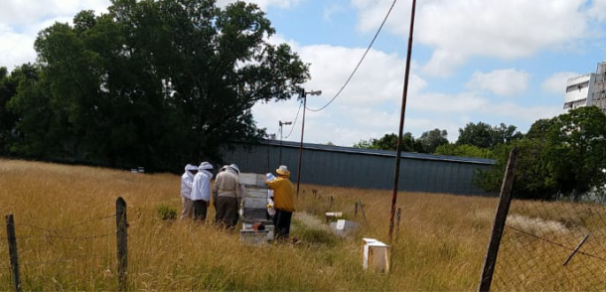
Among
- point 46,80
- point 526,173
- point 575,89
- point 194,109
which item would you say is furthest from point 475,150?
point 46,80

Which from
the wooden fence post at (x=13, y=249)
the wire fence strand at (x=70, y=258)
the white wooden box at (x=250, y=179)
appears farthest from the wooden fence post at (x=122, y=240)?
the white wooden box at (x=250, y=179)

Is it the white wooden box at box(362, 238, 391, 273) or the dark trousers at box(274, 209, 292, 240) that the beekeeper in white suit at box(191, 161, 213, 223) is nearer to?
the dark trousers at box(274, 209, 292, 240)

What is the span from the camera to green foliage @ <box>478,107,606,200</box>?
30.2m

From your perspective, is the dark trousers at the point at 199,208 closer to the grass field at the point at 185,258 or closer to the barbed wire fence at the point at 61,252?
the grass field at the point at 185,258

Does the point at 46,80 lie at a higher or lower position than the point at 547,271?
higher

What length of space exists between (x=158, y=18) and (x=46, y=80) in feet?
32.8

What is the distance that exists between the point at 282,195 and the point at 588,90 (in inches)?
2471

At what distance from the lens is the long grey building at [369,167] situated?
3981 cm

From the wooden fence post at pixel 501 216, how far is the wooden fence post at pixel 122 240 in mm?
3416

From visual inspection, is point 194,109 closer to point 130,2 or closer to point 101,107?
point 101,107

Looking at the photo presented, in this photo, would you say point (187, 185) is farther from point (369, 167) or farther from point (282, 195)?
point (369, 167)

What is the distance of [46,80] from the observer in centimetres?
3278

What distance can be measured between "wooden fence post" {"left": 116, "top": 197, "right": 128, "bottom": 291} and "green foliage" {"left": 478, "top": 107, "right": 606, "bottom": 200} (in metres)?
31.9

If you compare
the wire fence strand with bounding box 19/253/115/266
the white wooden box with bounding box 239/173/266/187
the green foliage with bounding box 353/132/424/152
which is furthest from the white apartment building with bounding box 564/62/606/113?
the wire fence strand with bounding box 19/253/115/266
